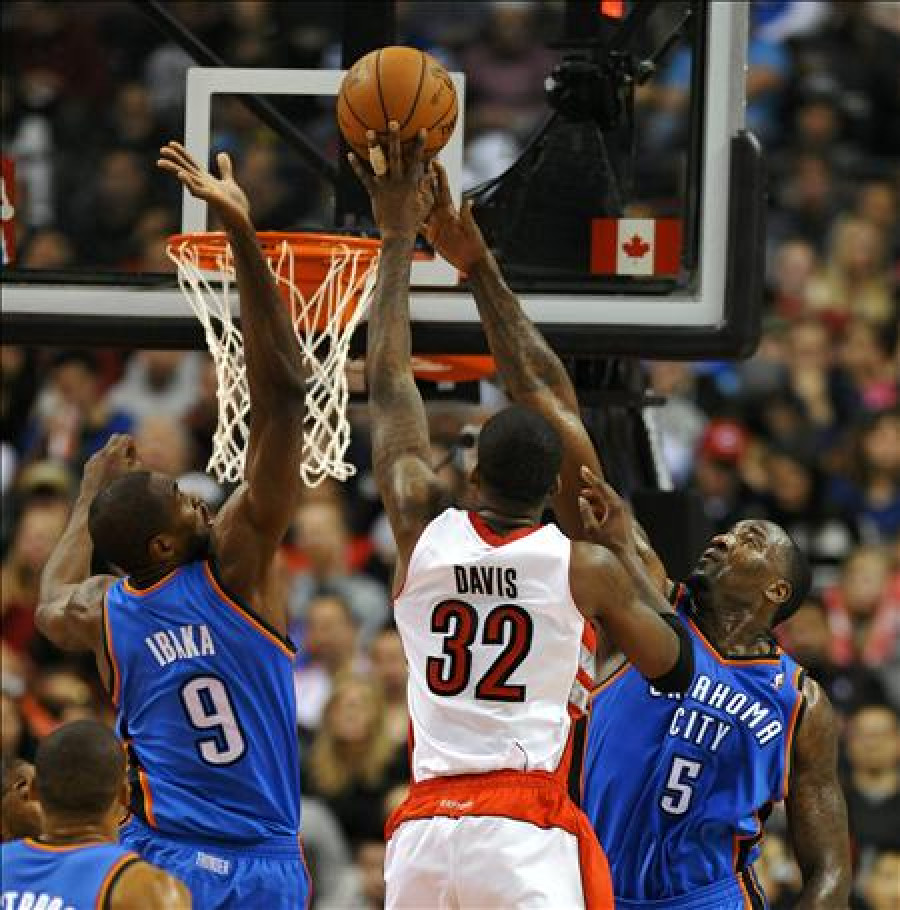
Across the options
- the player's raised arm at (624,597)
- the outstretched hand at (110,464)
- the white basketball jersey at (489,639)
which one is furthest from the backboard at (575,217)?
the white basketball jersey at (489,639)

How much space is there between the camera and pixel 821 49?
15.5 metres

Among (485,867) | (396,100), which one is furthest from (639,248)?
(485,867)

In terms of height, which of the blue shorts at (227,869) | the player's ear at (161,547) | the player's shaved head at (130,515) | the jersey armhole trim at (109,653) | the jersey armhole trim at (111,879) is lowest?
the blue shorts at (227,869)

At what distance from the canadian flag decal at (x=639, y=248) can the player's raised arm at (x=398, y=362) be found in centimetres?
158

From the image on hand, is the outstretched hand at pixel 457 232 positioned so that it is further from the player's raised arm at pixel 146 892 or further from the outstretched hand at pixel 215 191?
the player's raised arm at pixel 146 892

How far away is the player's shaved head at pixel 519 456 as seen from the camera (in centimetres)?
593

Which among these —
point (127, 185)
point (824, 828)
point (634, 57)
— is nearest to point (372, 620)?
point (127, 185)

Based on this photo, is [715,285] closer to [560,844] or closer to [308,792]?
[560,844]

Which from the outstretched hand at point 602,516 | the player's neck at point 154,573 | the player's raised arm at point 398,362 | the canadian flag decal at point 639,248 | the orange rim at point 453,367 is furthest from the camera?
the orange rim at point 453,367

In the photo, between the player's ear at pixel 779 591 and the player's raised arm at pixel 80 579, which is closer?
the player's raised arm at pixel 80 579

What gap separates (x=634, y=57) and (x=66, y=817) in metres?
4.09

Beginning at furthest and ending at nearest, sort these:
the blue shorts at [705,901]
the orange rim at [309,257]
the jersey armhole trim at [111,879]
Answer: the orange rim at [309,257] → the blue shorts at [705,901] → the jersey armhole trim at [111,879]

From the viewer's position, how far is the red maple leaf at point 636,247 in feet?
26.4

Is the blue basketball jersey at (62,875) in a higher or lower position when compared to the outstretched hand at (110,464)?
lower
